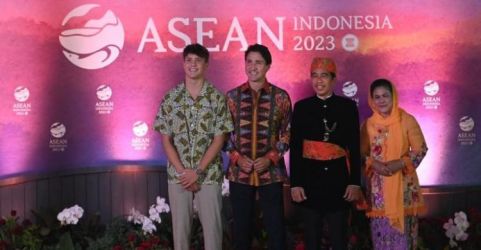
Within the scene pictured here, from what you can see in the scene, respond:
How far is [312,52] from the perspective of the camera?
472 centimetres

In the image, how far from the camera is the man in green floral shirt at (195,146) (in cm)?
344

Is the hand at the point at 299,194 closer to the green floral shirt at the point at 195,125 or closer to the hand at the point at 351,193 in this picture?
the hand at the point at 351,193

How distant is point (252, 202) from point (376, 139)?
0.81 meters

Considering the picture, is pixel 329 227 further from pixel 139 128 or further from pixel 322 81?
pixel 139 128

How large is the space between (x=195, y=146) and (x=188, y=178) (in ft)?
0.64

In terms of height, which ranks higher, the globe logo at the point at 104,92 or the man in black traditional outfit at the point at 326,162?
the globe logo at the point at 104,92

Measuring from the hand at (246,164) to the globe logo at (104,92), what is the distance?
63.0 inches

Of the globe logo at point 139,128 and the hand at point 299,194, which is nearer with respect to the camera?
the hand at point 299,194

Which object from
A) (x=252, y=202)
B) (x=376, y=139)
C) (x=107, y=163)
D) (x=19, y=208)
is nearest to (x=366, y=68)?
(x=376, y=139)

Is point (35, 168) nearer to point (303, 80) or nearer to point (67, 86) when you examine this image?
point (67, 86)

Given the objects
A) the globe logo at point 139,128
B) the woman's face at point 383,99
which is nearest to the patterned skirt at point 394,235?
the woman's face at point 383,99

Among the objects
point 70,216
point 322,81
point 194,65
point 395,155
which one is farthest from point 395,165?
point 70,216

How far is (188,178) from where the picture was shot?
3387 millimetres

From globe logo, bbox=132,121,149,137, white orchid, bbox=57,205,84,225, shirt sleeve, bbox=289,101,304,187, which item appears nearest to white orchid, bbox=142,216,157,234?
white orchid, bbox=57,205,84,225
